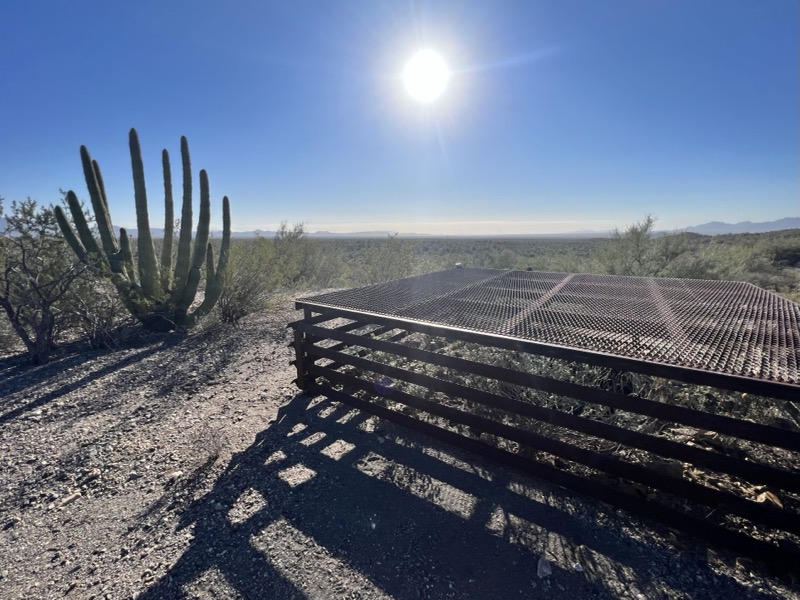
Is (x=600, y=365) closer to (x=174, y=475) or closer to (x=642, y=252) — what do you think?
(x=174, y=475)

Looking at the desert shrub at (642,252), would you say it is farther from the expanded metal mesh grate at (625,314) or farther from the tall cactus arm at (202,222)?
the tall cactus arm at (202,222)

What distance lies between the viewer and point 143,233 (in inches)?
263

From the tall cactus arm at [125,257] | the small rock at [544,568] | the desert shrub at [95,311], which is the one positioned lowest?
the small rock at [544,568]

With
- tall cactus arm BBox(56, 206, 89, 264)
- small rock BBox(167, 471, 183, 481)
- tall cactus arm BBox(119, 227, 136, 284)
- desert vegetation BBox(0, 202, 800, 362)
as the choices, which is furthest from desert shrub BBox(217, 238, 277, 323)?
small rock BBox(167, 471, 183, 481)

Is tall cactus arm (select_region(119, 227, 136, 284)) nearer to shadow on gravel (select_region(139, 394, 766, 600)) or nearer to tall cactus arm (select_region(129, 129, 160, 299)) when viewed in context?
tall cactus arm (select_region(129, 129, 160, 299))

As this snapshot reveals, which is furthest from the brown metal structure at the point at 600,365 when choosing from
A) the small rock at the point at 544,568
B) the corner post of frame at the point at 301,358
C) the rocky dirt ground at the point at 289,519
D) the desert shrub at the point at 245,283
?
the desert shrub at the point at 245,283

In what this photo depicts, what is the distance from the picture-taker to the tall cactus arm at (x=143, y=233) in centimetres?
661

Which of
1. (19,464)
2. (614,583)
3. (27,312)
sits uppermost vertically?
(27,312)

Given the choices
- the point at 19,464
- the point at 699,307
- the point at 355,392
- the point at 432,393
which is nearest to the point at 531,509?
the point at 432,393

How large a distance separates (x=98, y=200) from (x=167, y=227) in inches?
44.3

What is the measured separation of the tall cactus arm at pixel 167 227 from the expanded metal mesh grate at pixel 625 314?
4499mm

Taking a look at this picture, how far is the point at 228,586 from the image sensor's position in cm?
198

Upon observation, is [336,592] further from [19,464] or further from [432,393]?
[19,464]

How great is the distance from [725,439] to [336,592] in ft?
10.6
